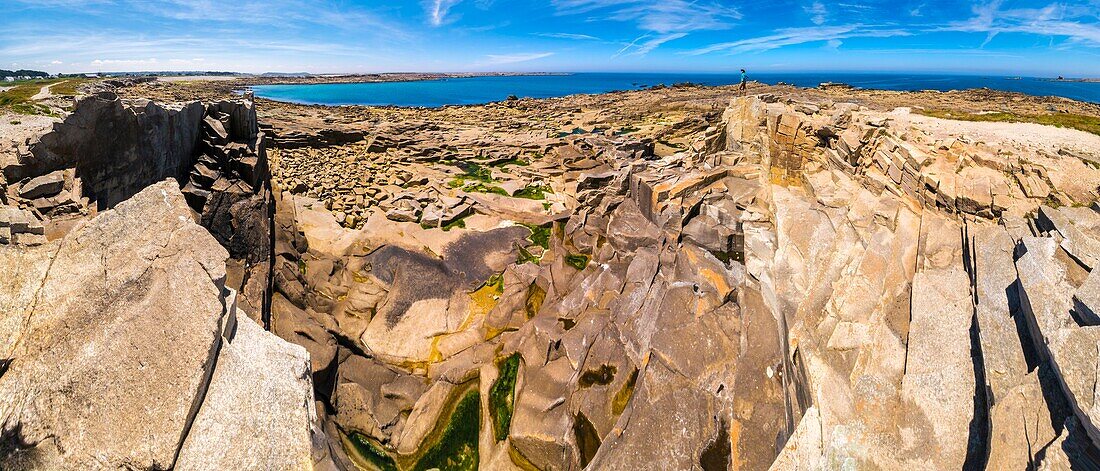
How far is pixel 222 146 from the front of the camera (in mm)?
11914

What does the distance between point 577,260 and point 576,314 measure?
3.88 meters

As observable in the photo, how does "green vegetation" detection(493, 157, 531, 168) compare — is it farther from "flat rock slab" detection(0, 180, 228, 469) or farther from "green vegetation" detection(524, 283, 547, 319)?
"flat rock slab" detection(0, 180, 228, 469)

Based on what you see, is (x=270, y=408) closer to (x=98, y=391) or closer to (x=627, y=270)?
(x=98, y=391)

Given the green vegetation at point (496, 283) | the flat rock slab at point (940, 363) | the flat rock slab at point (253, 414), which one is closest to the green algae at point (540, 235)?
the green vegetation at point (496, 283)

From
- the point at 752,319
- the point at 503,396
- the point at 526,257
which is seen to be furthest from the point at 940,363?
the point at 526,257

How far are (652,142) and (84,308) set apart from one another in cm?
3060

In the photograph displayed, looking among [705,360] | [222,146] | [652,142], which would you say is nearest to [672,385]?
[705,360]

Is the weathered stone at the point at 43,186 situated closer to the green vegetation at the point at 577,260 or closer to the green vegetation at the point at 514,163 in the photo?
the green vegetation at the point at 577,260

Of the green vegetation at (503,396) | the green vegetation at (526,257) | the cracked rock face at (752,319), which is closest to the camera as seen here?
the cracked rock face at (752,319)

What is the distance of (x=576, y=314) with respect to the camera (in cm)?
1022

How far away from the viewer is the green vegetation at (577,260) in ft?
44.6

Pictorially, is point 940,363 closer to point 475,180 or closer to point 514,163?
point 475,180

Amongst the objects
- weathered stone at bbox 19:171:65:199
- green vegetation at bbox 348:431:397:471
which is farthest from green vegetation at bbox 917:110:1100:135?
weathered stone at bbox 19:171:65:199

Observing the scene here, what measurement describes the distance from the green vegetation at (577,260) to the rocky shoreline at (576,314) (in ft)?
1.44
